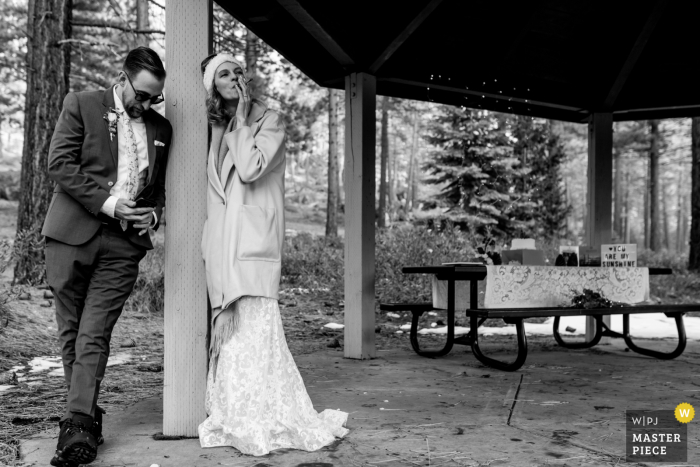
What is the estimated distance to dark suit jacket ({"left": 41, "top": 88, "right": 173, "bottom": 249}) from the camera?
339cm

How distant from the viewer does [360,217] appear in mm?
6969

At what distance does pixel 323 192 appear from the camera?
4747cm

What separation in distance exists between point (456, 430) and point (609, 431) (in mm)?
868

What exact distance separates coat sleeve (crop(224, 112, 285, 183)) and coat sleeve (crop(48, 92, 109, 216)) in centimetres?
66

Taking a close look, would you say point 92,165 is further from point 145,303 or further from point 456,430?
point 145,303

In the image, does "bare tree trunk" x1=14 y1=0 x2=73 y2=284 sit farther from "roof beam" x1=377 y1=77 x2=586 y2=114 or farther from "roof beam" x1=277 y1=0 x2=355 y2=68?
"roof beam" x1=377 y1=77 x2=586 y2=114

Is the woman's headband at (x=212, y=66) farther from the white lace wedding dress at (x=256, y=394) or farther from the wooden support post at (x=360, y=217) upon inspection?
the wooden support post at (x=360, y=217)

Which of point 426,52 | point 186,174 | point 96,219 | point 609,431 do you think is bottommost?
point 609,431

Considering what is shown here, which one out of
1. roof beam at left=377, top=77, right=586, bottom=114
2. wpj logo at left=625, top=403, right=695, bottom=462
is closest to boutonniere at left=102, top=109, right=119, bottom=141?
wpj logo at left=625, top=403, right=695, bottom=462

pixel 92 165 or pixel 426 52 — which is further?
pixel 426 52

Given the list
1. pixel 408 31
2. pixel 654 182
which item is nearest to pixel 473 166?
pixel 654 182

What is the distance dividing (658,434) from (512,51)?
506 cm

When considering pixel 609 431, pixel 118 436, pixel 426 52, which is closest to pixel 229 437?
pixel 118 436

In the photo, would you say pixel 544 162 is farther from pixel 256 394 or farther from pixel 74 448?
pixel 74 448
